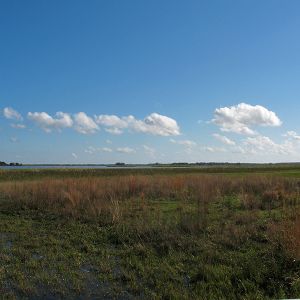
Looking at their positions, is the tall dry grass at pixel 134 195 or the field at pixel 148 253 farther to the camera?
the tall dry grass at pixel 134 195

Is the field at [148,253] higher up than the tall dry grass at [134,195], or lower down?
lower down

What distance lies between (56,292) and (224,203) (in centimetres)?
1077

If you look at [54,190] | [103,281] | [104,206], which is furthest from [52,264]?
[54,190]

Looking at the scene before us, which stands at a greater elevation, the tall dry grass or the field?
the tall dry grass

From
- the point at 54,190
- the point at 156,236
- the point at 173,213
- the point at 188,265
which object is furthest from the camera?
the point at 54,190

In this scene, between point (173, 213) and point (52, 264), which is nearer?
point (52, 264)

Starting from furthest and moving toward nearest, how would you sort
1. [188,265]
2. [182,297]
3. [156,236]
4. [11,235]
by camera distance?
[11,235] → [156,236] → [188,265] → [182,297]

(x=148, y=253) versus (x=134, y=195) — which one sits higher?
(x=134, y=195)

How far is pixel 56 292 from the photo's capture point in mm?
6188

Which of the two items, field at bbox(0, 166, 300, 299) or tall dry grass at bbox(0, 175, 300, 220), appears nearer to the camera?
field at bbox(0, 166, 300, 299)

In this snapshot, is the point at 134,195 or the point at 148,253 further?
the point at 134,195

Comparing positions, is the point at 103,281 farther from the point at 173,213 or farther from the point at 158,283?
the point at 173,213

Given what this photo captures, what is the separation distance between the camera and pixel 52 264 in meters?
7.67

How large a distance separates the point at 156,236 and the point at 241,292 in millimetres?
3760
